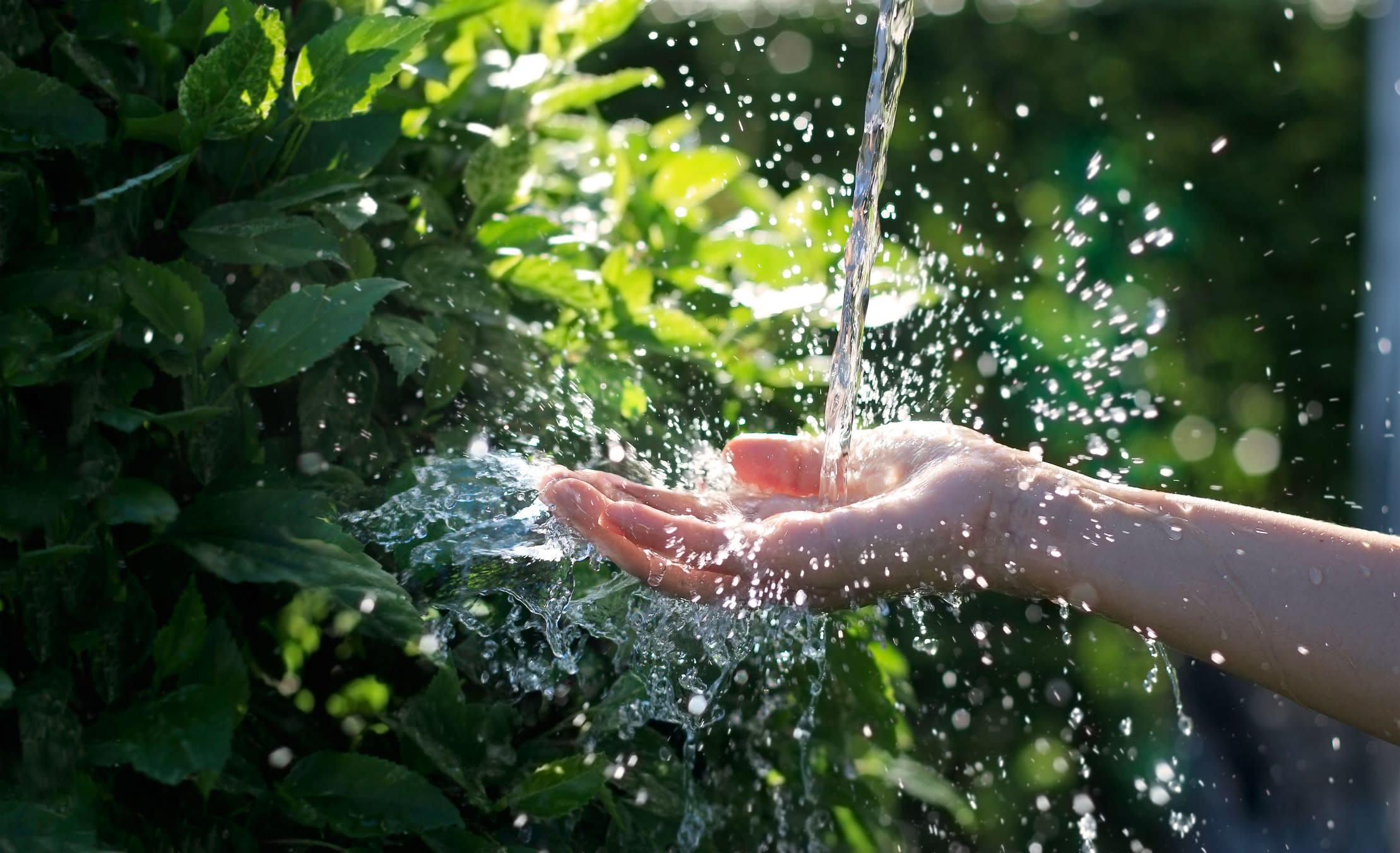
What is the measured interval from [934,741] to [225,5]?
2.67 meters

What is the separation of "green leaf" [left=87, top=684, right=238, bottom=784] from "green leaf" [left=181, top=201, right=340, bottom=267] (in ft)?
1.19

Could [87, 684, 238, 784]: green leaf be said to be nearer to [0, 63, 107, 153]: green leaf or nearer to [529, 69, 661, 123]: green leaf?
[0, 63, 107, 153]: green leaf

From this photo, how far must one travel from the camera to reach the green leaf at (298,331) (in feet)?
3.31

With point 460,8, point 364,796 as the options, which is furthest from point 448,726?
point 460,8

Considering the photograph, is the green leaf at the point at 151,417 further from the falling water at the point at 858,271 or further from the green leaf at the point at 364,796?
the falling water at the point at 858,271

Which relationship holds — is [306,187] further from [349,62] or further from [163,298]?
[163,298]

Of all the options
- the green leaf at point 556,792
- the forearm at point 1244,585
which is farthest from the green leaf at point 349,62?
the forearm at point 1244,585

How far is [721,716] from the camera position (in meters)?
1.34

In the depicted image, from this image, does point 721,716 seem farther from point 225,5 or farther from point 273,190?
point 225,5

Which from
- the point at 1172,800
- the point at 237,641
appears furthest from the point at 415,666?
the point at 1172,800

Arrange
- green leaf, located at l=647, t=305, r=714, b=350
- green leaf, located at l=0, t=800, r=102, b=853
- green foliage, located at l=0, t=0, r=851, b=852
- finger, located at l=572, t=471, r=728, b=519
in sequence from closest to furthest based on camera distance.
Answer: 1. green leaf, located at l=0, t=800, r=102, b=853
2. green foliage, located at l=0, t=0, r=851, b=852
3. finger, located at l=572, t=471, r=728, b=519
4. green leaf, located at l=647, t=305, r=714, b=350

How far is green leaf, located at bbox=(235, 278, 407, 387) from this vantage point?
1008 millimetres

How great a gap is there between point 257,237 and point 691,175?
71cm

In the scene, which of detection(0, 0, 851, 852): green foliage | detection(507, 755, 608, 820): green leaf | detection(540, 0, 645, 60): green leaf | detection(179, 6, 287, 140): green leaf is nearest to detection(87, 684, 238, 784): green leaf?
detection(0, 0, 851, 852): green foliage
